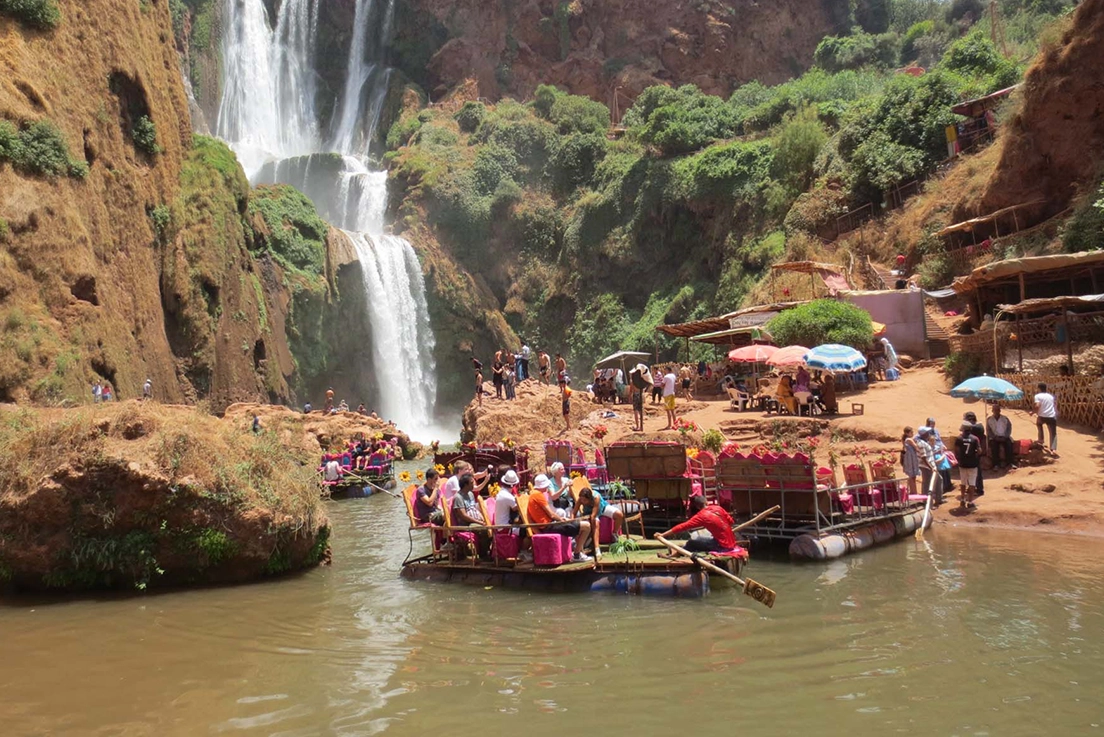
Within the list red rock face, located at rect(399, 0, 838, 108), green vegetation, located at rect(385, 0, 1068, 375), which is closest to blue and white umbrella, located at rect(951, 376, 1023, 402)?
green vegetation, located at rect(385, 0, 1068, 375)

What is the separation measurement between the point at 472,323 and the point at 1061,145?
95.3 feet

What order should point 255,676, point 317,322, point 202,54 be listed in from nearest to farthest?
point 255,676, point 317,322, point 202,54

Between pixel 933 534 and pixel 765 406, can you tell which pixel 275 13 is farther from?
pixel 933 534

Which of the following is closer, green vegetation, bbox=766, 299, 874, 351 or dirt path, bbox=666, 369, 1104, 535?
dirt path, bbox=666, 369, 1104, 535

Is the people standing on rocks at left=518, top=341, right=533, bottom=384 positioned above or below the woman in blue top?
above

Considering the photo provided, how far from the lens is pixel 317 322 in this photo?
3903 cm

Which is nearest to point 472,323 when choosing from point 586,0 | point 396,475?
point 396,475

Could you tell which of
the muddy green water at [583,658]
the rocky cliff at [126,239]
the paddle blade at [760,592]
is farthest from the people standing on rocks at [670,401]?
the rocky cliff at [126,239]

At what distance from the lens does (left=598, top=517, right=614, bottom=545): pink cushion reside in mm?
11688

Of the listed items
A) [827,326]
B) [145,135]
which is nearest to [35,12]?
[145,135]

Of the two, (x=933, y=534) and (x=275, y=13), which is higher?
(x=275, y=13)

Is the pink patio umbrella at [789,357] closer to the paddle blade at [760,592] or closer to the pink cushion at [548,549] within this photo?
the pink cushion at [548,549]

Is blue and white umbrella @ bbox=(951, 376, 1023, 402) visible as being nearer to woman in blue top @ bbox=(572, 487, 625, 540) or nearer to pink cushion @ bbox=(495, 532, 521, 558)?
woman in blue top @ bbox=(572, 487, 625, 540)

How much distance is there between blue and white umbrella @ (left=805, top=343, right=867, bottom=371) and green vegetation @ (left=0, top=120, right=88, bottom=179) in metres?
20.5
